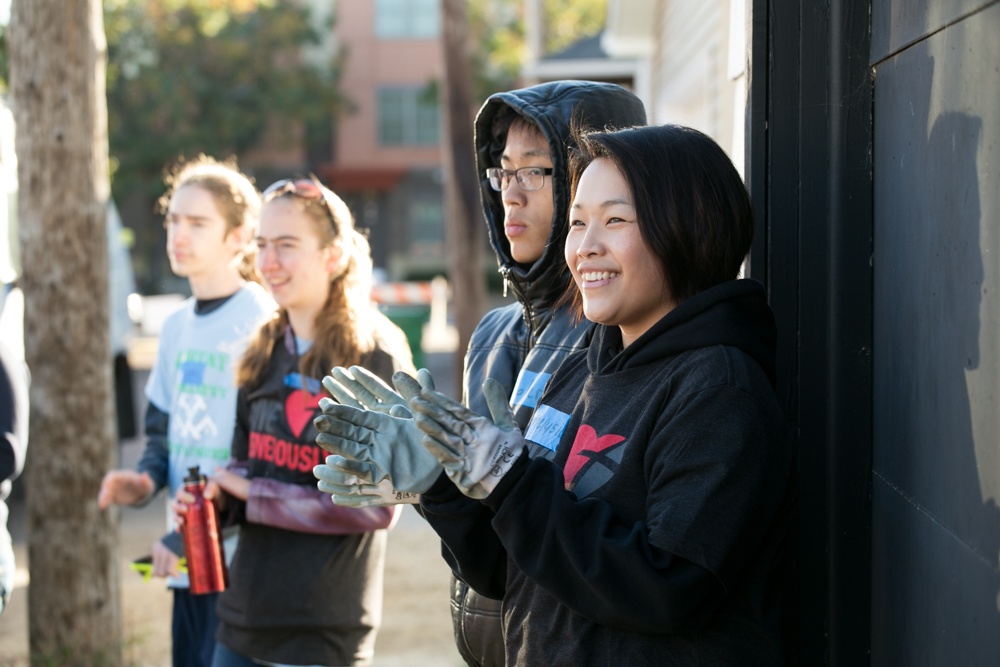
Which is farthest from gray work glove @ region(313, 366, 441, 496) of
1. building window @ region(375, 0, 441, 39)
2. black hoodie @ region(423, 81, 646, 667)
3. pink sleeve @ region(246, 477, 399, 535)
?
building window @ region(375, 0, 441, 39)

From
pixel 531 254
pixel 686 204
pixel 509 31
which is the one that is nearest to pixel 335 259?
pixel 531 254

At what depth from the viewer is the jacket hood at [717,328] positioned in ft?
6.43

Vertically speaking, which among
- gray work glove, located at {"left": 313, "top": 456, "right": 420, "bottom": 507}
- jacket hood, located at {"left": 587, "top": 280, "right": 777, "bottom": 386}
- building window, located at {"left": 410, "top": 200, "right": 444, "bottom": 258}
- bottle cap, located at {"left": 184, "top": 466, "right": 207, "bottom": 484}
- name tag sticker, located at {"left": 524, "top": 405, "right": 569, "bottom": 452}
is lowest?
bottle cap, located at {"left": 184, "top": 466, "right": 207, "bottom": 484}

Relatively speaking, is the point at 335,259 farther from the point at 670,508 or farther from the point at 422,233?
the point at 422,233

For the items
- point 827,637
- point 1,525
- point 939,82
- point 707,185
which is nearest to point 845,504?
point 827,637

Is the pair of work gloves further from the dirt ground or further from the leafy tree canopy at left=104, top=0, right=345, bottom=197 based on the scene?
the leafy tree canopy at left=104, top=0, right=345, bottom=197

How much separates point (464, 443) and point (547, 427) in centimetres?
41

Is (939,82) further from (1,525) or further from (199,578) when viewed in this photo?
A: (1,525)

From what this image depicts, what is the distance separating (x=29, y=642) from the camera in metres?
5.36

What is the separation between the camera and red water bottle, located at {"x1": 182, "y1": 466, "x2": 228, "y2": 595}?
11.5 ft

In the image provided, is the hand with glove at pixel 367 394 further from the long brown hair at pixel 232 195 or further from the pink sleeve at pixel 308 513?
the long brown hair at pixel 232 195

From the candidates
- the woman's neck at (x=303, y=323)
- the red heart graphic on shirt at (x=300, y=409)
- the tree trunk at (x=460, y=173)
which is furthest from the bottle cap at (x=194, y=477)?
the tree trunk at (x=460, y=173)

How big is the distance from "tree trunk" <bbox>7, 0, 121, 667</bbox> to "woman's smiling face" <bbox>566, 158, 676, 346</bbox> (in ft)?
12.3

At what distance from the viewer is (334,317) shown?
371cm
